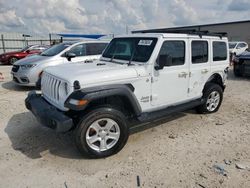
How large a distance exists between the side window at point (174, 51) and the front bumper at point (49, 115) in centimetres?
207

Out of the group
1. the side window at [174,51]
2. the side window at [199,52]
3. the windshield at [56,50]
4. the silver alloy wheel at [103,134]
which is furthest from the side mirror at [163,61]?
the windshield at [56,50]

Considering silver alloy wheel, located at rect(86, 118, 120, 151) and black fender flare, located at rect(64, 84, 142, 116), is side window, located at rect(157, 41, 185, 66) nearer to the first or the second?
black fender flare, located at rect(64, 84, 142, 116)

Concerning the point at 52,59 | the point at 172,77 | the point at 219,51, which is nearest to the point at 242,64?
the point at 219,51

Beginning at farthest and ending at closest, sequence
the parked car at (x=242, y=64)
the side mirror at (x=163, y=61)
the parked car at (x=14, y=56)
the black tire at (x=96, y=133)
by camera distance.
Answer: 1. the parked car at (x=14, y=56)
2. the parked car at (x=242, y=64)
3. the side mirror at (x=163, y=61)
4. the black tire at (x=96, y=133)

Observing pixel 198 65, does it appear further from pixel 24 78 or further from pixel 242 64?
pixel 242 64

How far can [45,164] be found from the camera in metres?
3.65

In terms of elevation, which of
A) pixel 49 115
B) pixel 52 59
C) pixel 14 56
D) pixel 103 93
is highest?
pixel 14 56

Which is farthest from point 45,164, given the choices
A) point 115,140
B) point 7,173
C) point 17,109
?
point 17,109

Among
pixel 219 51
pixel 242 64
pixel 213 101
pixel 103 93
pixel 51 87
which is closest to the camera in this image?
pixel 103 93

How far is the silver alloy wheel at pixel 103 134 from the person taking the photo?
12.2ft

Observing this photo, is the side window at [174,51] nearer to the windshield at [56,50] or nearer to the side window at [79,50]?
the side window at [79,50]

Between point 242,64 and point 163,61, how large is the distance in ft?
26.6

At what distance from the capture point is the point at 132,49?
4.62 metres

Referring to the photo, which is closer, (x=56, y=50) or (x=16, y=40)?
(x=56, y=50)
